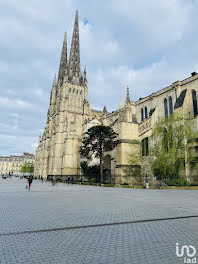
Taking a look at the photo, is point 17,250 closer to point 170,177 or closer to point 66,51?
point 170,177

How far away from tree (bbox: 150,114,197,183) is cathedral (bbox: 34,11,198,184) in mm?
1832

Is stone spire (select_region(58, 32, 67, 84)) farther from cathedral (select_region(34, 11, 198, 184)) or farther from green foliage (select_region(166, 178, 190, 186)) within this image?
green foliage (select_region(166, 178, 190, 186))

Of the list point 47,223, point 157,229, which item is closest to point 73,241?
point 47,223

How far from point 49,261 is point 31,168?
85.7 meters

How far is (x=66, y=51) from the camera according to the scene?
219 feet

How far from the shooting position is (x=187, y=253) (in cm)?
322

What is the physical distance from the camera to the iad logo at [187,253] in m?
2.97

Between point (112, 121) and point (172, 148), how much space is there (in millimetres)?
25163

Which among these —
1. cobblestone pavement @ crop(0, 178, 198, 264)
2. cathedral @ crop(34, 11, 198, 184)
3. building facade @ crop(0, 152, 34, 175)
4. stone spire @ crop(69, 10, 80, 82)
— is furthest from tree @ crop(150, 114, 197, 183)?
building facade @ crop(0, 152, 34, 175)

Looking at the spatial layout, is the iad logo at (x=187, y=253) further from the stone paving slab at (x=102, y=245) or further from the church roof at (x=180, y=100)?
the church roof at (x=180, y=100)

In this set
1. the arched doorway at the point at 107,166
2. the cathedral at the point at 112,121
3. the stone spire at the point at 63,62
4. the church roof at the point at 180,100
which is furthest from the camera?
the stone spire at the point at 63,62

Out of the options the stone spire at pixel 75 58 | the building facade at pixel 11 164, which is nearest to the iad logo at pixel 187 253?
the stone spire at pixel 75 58

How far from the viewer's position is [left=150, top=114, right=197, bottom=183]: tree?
20.1 meters

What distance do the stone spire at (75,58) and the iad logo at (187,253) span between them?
55317 millimetres
